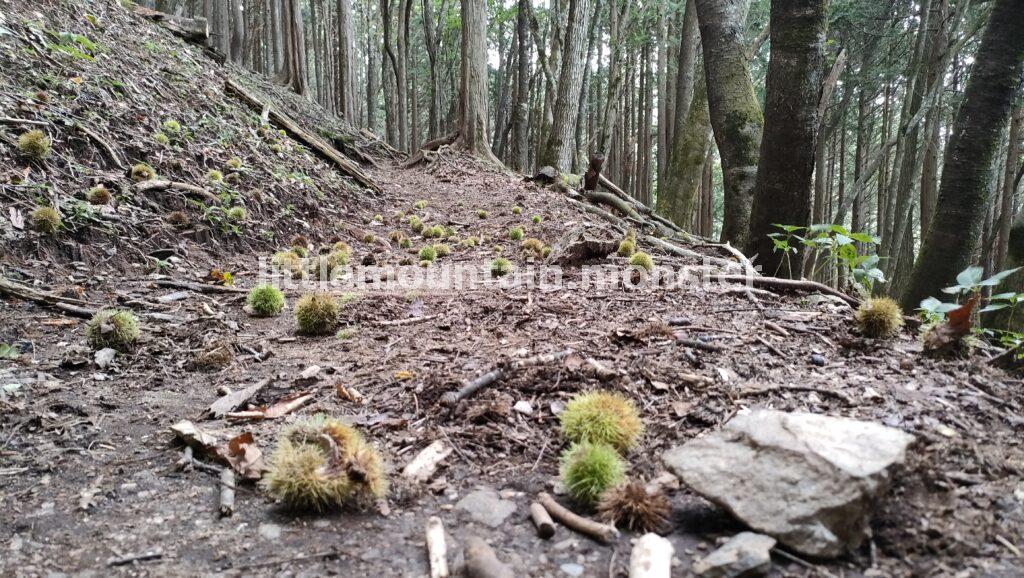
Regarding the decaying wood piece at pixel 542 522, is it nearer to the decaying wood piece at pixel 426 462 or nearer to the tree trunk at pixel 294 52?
the decaying wood piece at pixel 426 462

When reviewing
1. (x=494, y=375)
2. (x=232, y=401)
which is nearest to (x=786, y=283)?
(x=494, y=375)

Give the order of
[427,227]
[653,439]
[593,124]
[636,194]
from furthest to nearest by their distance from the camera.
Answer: [593,124] → [636,194] → [427,227] → [653,439]

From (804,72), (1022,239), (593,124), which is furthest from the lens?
(593,124)

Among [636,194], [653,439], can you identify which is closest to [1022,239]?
[653,439]

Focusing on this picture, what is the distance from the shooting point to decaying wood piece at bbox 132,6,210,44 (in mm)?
10023

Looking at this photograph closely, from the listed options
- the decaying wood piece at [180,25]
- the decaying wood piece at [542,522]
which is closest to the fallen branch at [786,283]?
the decaying wood piece at [542,522]

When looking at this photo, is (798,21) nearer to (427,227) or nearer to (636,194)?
(427,227)

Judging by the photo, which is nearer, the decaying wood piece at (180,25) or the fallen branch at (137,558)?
the fallen branch at (137,558)

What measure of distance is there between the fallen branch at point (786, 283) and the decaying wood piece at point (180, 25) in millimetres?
11313

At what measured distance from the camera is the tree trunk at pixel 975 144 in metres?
4.02

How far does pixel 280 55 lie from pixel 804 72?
1818 cm

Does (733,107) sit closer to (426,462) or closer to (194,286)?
(426,462)

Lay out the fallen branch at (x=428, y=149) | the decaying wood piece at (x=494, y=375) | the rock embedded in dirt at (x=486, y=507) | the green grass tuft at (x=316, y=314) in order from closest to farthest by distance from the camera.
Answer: the rock embedded in dirt at (x=486, y=507)
the decaying wood piece at (x=494, y=375)
the green grass tuft at (x=316, y=314)
the fallen branch at (x=428, y=149)

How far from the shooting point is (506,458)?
74.9 inches
